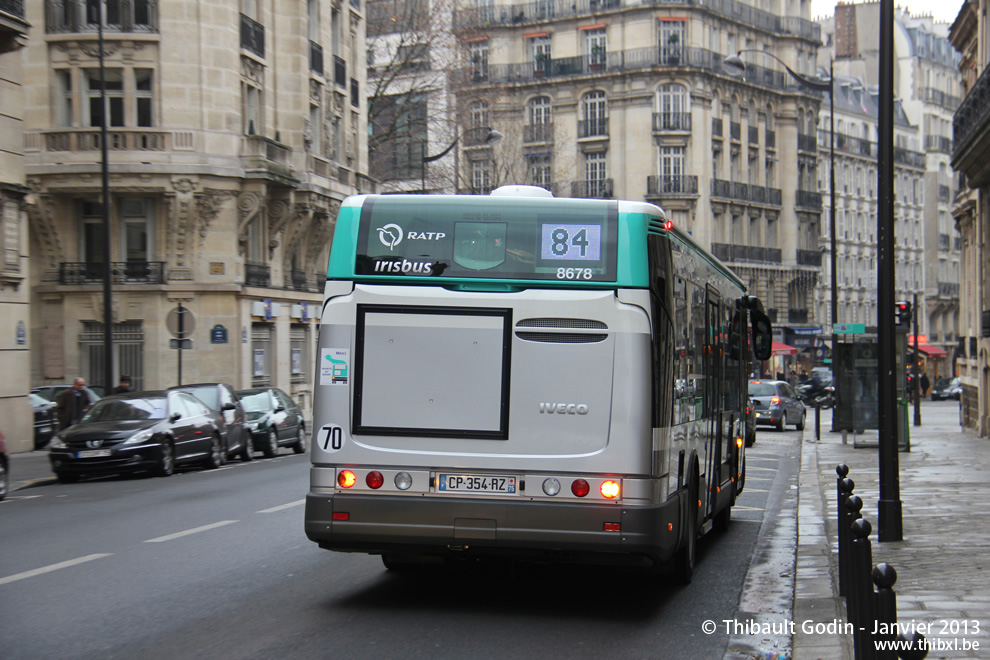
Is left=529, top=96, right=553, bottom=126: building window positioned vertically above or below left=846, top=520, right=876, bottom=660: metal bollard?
above

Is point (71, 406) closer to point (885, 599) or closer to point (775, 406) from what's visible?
point (775, 406)

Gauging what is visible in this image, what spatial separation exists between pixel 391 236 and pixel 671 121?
207ft

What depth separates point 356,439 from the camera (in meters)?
8.47

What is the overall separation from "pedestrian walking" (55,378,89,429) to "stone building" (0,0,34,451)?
802 mm

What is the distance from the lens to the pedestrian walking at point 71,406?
90.4 ft

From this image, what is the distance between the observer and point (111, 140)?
36656mm

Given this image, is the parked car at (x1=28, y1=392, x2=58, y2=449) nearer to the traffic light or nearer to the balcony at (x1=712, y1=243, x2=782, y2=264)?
the traffic light

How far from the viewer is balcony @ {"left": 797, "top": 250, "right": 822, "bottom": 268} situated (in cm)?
7806

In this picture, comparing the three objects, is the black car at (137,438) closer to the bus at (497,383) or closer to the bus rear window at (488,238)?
the bus at (497,383)

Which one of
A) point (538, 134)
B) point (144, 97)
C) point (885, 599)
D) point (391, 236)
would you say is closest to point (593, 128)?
point (538, 134)

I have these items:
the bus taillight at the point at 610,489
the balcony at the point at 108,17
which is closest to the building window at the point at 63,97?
the balcony at the point at 108,17

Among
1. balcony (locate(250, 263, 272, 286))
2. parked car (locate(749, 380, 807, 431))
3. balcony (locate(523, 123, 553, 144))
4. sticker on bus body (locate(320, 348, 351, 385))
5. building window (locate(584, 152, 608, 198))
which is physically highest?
balcony (locate(523, 123, 553, 144))

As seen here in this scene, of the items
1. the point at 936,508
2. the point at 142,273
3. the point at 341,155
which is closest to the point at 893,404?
the point at 936,508

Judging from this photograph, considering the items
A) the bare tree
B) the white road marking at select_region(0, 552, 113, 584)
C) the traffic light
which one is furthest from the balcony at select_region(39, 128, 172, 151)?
the white road marking at select_region(0, 552, 113, 584)
